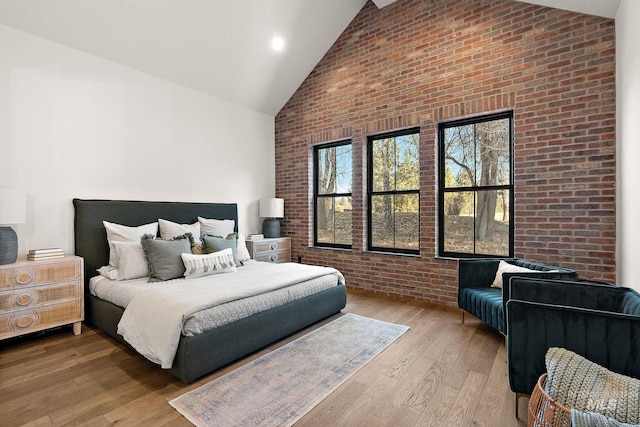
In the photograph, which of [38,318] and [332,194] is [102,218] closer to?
[38,318]

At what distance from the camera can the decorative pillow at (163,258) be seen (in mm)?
3244

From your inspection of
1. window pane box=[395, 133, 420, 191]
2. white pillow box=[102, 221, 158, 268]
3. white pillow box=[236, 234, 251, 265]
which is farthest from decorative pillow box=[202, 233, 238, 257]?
window pane box=[395, 133, 420, 191]

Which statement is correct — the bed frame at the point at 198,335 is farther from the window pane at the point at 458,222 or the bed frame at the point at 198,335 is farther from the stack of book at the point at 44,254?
the window pane at the point at 458,222

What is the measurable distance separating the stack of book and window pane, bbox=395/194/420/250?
4001mm

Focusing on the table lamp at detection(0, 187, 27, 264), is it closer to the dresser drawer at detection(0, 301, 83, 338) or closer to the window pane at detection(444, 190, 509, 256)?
the dresser drawer at detection(0, 301, 83, 338)

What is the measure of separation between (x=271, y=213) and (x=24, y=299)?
127 inches

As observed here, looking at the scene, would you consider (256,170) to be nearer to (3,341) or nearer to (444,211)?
(444,211)

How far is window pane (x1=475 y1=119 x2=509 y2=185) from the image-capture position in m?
3.72

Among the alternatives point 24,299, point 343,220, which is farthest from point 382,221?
point 24,299

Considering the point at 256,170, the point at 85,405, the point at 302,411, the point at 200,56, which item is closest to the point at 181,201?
the point at 256,170

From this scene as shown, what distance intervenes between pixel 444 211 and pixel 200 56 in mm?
3854

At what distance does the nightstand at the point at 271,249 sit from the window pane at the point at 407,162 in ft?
7.02

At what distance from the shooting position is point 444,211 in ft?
13.7

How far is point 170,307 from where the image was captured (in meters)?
2.34
